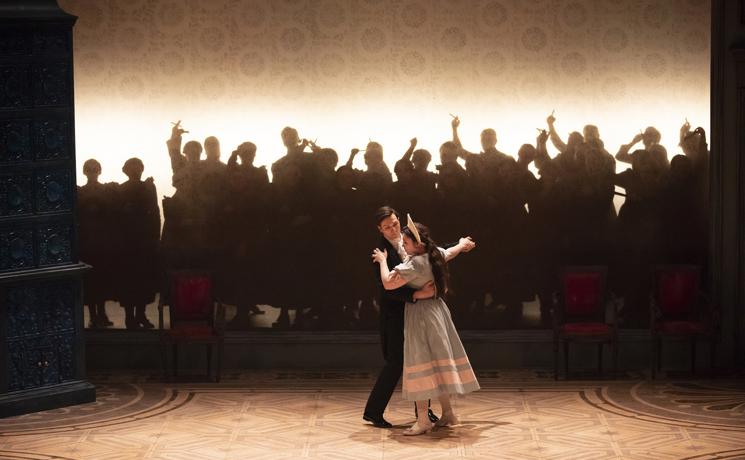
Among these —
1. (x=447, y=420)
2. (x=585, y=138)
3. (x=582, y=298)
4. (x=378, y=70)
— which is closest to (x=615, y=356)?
(x=582, y=298)

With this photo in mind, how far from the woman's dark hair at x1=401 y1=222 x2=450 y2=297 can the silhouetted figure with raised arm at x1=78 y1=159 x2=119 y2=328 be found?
3284 millimetres

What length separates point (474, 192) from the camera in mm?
10781

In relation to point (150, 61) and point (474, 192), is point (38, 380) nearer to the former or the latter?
point (150, 61)

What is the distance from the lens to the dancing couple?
852cm

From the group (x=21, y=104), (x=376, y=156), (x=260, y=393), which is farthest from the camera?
(x=376, y=156)

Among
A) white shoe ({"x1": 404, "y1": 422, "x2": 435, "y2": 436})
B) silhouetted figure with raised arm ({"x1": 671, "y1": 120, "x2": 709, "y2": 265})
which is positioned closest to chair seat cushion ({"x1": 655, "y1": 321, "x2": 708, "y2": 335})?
silhouetted figure with raised arm ({"x1": 671, "y1": 120, "x2": 709, "y2": 265})

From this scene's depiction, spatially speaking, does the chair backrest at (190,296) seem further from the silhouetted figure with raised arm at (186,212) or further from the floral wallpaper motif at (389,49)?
the floral wallpaper motif at (389,49)

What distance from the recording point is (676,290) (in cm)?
1062

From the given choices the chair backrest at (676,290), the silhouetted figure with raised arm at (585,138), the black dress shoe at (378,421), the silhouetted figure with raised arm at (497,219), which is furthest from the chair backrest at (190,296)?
the chair backrest at (676,290)

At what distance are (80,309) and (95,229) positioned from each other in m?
1.34

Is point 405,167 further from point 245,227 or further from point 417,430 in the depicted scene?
point 417,430

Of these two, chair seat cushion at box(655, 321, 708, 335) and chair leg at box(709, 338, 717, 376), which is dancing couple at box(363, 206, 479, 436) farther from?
chair leg at box(709, 338, 717, 376)

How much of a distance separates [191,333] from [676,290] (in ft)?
12.9

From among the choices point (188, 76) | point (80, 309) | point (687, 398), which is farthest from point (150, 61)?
point (687, 398)
